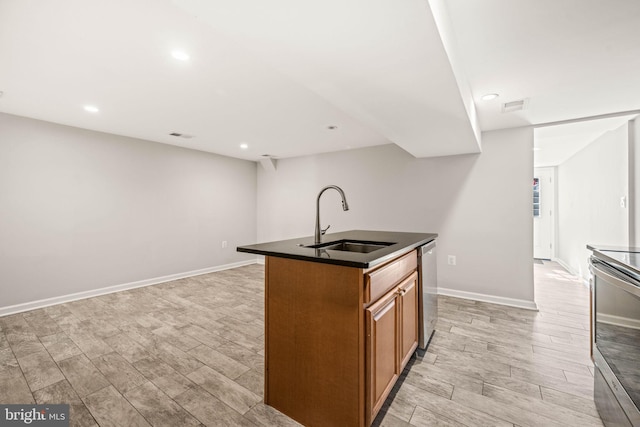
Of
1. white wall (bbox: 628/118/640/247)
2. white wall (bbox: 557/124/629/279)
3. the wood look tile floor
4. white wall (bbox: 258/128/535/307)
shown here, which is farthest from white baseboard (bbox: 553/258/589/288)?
white wall (bbox: 258/128/535/307)

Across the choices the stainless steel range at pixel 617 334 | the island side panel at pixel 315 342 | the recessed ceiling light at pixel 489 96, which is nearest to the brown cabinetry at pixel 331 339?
the island side panel at pixel 315 342

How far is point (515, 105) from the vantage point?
277cm

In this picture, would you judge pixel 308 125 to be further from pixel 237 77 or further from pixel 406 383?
pixel 406 383

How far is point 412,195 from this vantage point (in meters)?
4.23

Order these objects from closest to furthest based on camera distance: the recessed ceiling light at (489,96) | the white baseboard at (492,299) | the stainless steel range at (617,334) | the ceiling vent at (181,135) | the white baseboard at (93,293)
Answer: the stainless steel range at (617,334) < the recessed ceiling light at (489,96) < the white baseboard at (93,293) < the white baseboard at (492,299) < the ceiling vent at (181,135)

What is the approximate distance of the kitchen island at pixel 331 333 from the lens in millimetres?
1355

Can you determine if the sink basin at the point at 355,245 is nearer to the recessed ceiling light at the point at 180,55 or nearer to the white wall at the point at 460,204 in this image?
the recessed ceiling light at the point at 180,55

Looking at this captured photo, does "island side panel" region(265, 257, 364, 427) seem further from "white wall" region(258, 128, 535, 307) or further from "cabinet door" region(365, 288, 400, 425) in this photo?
"white wall" region(258, 128, 535, 307)

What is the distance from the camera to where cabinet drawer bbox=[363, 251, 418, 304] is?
1.39 meters

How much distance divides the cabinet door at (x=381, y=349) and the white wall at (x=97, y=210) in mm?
4105

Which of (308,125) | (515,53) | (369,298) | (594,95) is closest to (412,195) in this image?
(308,125)

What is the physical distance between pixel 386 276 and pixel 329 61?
47.9 inches

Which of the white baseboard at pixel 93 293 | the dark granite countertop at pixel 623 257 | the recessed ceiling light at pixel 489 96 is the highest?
the recessed ceiling light at pixel 489 96

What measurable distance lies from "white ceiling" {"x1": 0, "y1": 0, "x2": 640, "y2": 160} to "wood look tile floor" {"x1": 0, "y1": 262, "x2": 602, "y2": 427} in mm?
1951
